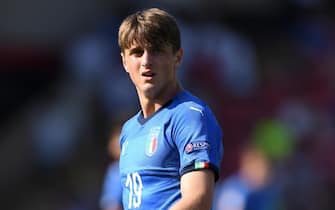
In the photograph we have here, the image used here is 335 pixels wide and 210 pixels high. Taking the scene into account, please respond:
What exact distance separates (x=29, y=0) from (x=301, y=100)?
4733 millimetres

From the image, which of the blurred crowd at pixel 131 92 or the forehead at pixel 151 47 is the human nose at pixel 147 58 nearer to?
the forehead at pixel 151 47

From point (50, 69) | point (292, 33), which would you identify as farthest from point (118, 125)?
point (292, 33)

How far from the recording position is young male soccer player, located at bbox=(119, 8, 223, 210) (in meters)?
5.26

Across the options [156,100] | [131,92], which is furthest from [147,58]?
[131,92]

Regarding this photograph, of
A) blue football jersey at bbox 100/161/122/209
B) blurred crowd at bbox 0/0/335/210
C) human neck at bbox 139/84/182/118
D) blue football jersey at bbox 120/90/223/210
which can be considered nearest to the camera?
blue football jersey at bbox 120/90/223/210

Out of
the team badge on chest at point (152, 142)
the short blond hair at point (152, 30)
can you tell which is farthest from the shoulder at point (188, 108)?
the short blond hair at point (152, 30)

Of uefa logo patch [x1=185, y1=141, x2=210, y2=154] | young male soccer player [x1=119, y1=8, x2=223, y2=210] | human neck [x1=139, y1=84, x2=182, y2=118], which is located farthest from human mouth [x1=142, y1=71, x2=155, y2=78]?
uefa logo patch [x1=185, y1=141, x2=210, y2=154]

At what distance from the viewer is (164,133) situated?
5426 millimetres

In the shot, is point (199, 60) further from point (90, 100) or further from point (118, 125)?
point (118, 125)

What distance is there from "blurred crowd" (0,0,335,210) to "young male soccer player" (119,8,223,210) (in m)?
7.64

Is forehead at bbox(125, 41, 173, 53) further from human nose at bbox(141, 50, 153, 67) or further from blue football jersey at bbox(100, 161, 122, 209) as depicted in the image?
blue football jersey at bbox(100, 161, 122, 209)

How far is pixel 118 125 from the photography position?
404 inches

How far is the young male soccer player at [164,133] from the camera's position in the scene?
17.3 ft

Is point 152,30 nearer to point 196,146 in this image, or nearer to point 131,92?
point 196,146
